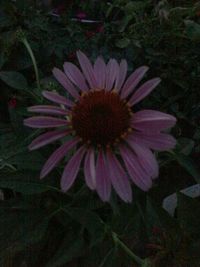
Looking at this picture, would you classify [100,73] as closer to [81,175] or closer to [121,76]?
[121,76]

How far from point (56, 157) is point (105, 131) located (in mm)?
84

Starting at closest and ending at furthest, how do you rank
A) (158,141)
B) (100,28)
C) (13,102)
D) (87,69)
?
(158,141)
(87,69)
(13,102)
(100,28)

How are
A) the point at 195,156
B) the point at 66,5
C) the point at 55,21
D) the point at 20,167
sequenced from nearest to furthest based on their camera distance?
the point at 20,167 < the point at 195,156 < the point at 55,21 < the point at 66,5

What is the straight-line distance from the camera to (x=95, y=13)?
5.60 ft

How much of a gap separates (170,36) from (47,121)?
703 millimetres

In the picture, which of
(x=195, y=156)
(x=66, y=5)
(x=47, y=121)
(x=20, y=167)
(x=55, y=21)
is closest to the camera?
(x=47, y=121)

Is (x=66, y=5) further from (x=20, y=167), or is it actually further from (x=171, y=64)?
(x=20, y=167)

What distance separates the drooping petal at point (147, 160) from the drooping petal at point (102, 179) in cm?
5

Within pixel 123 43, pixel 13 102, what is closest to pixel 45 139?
pixel 13 102

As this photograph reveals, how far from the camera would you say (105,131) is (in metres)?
0.84

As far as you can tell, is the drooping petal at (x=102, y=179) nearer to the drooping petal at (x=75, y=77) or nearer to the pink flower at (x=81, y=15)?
the drooping petal at (x=75, y=77)

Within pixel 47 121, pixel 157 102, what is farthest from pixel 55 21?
pixel 47 121

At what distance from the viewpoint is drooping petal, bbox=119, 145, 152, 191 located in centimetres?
77

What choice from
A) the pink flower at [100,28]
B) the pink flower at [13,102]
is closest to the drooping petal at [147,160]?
the pink flower at [13,102]
